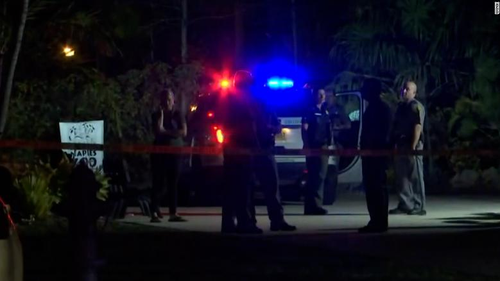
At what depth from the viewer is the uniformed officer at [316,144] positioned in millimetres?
14219

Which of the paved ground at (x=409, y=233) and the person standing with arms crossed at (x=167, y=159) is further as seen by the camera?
the person standing with arms crossed at (x=167, y=159)

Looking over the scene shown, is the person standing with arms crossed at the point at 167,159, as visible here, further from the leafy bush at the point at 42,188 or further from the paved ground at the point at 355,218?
the leafy bush at the point at 42,188

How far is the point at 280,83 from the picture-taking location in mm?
15336

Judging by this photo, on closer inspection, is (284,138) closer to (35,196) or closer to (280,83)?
(280,83)

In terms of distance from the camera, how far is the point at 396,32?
22969 millimetres

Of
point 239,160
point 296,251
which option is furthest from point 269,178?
point 296,251

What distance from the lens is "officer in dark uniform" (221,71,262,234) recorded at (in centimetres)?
1195

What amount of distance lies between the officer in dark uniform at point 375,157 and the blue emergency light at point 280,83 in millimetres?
2934

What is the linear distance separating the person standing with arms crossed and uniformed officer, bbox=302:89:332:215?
170cm

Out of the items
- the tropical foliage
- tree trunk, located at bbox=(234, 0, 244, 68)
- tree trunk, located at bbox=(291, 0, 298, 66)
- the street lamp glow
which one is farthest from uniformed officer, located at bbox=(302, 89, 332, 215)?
tree trunk, located at bbox=(291, 0, 298, 66)

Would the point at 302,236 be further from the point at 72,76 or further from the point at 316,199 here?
the point at 72,76

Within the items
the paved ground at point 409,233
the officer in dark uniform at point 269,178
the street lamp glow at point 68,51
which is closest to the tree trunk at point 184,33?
the street lamp glow at point 68,51

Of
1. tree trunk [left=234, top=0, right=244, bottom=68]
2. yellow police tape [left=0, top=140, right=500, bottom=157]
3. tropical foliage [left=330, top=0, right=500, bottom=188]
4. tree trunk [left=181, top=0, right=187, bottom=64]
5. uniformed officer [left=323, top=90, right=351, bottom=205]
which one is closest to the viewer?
yellow police tape [left=0, top=140, right=500, bottom=157]

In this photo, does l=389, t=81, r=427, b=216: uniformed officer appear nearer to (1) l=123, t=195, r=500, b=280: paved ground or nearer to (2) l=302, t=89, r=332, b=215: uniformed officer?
(1) l=123, t=195, r=500, b=280: paved ground
